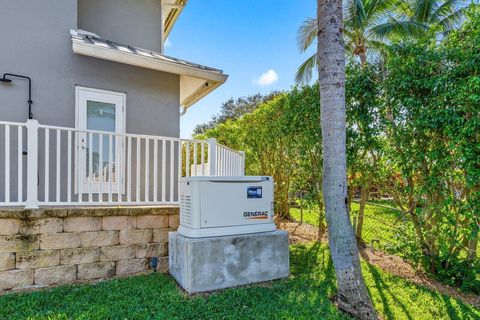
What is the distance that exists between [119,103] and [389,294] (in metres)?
5.40

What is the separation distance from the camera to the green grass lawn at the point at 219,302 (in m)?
3.07

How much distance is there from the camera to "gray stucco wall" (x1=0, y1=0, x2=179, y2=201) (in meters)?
4.61

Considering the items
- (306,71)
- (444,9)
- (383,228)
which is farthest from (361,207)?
(444,9)

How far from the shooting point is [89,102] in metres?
5.16

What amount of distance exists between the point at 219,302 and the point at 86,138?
11.3 ft

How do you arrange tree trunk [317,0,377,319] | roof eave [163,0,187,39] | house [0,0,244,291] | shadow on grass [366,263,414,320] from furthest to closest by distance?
roof eave [163,0,187,39] → house [0,0,244,291] → shadow on grass [366,263,414,320] → tree trunk [317,0,377,319]

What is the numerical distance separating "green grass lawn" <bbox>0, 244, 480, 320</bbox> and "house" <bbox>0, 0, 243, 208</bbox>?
115 centimetres

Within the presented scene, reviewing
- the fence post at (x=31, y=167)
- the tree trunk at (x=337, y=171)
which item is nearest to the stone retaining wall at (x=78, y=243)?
the fence post at (x=31, y=167)

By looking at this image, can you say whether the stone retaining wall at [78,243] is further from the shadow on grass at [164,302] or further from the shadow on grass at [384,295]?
the shadow on grass at [384,295]

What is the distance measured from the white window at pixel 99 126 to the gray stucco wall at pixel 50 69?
0.11 m

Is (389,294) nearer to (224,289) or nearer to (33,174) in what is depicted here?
(224,289)

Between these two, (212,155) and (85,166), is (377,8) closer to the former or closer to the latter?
(212,155)

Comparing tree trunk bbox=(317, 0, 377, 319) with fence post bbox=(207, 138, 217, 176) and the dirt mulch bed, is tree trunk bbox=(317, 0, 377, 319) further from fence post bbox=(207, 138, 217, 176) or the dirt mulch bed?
fence post bbox=(207, 138, 217, 176)

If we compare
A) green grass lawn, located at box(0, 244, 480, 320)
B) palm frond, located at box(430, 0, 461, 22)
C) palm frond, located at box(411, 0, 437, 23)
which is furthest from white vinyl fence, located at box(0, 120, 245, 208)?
palm frond, located at box(430, 0, 461, 22)
